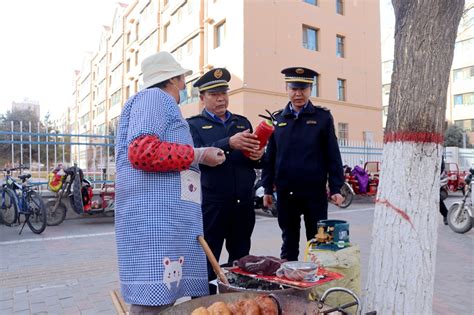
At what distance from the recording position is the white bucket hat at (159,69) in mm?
2078

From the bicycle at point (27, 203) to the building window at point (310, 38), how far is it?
16.6 meters

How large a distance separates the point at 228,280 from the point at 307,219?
1.38 meters

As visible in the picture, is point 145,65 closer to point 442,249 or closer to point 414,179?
point 414,179

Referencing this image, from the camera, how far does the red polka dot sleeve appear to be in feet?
5.80

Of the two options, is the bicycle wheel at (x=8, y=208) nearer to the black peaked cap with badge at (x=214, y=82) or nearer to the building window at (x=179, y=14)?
the black peaked cap with badge at (x=214, y=82)

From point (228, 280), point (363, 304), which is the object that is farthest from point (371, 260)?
point (228, 280)

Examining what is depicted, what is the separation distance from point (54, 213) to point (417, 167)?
7680 mm

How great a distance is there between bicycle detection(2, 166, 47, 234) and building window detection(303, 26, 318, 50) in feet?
54.5

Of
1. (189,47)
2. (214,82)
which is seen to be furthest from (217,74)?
(189,47)

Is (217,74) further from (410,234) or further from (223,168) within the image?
(410,234)

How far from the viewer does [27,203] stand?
727 cm

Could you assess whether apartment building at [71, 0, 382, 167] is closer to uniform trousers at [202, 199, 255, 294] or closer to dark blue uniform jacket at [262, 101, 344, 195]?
dark blue uniform jacket at [262, 101, 344, 195]

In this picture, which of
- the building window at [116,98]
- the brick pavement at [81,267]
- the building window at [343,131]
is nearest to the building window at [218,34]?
the building window at [343,131]

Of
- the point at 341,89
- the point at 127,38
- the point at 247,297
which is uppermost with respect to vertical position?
the point at 127,38
